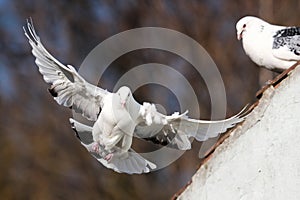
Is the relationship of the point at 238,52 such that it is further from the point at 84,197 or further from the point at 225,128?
the point at 225,128

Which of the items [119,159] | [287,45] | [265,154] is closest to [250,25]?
[287,45]

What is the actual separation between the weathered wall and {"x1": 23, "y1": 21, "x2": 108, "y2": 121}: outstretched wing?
114 cm

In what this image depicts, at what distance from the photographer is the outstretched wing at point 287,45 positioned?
21.9ft

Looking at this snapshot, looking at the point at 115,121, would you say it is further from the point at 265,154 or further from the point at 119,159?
the point at 265,154

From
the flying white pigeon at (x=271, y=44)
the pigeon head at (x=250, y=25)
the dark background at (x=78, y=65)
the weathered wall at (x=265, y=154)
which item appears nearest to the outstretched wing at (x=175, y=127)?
the weathered wall at (x=265, y=154)

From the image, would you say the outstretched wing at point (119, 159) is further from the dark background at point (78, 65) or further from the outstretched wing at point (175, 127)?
the dark background at point (78, 65)

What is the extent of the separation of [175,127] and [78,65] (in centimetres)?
1234

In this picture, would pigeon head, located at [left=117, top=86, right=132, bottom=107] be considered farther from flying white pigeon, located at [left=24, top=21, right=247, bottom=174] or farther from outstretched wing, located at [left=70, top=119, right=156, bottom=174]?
outstretched wing, located at [left=70, top=119, right=156, bottom=174]

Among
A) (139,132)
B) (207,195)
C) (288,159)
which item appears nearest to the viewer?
(288,159)

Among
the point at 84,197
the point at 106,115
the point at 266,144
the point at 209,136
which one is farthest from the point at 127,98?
the point at 84,197

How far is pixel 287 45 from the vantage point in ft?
21.9

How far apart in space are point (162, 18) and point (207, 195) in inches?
607

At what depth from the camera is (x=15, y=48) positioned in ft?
68.6

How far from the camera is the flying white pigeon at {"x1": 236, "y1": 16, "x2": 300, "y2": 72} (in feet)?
22.0
